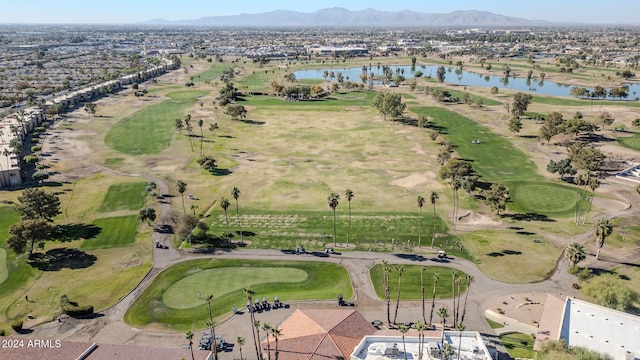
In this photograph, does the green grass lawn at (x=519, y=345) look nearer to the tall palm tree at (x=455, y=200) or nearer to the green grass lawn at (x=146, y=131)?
the tall palm tree at (x=455, y=200)

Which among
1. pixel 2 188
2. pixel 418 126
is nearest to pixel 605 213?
pixel 418 126

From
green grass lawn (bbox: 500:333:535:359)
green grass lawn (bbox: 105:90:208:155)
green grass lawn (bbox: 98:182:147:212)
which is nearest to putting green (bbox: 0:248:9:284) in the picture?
green grass lawn (bbox: 98:182:147:212)

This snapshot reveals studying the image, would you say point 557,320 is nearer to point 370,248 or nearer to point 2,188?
point 370,248

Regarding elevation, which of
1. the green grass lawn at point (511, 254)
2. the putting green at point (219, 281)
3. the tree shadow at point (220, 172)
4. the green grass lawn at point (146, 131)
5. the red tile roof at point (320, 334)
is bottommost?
the putting green at point (219, 281)

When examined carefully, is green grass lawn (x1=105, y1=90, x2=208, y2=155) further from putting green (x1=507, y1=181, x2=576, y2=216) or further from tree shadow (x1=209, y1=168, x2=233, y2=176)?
putting green (x1=507, y1=181, x2=576, y2=216)

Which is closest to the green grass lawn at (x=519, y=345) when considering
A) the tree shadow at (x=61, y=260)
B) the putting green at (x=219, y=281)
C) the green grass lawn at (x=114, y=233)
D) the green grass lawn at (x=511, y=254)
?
the green grass lawn at (x=511, y=254)

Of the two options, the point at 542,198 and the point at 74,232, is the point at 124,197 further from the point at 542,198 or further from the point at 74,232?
the point at 542,198

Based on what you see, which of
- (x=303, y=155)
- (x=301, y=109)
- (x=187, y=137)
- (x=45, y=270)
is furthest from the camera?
(x=301, y=109)
